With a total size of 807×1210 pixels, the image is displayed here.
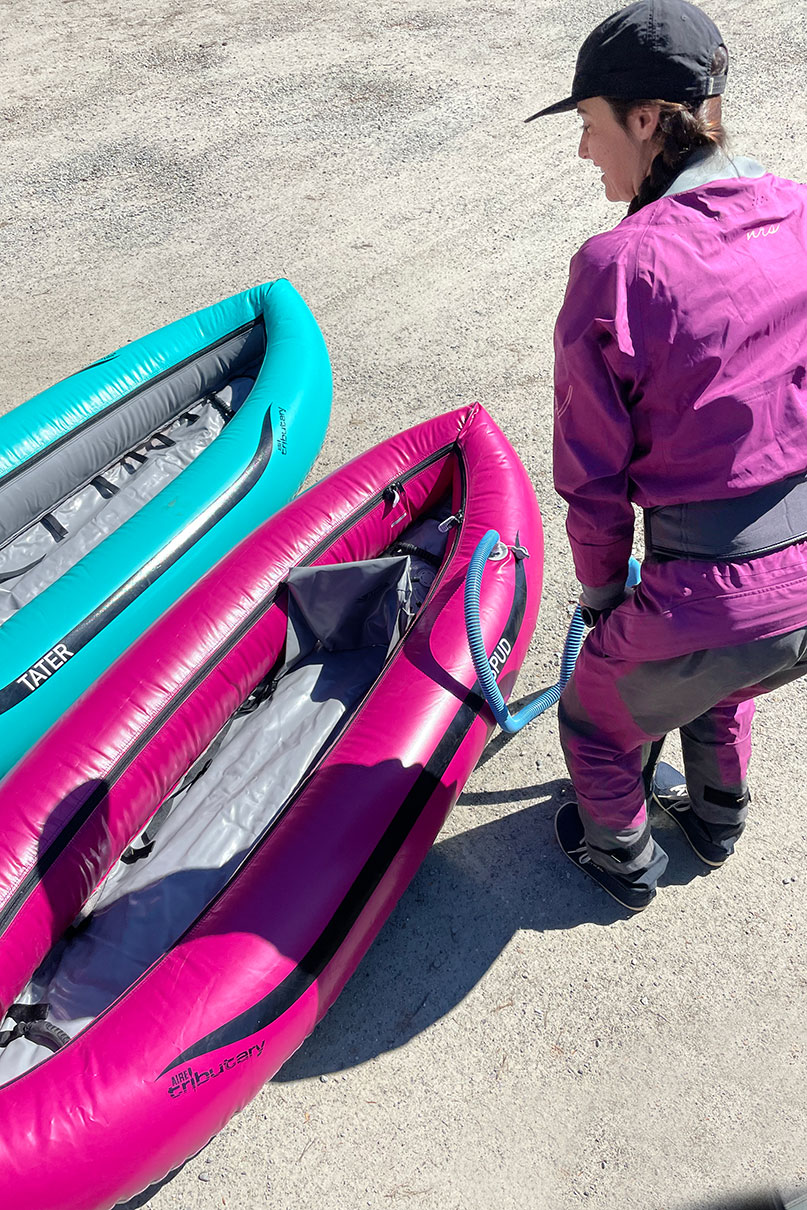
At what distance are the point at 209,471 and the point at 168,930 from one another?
1.79 m

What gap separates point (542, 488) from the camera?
436cm

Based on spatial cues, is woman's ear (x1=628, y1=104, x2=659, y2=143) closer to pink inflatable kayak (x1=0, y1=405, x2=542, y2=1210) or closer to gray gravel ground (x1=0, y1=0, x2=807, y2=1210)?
pink inflatable kayak (x1=0, y1=405, x2=542, y2=1210)

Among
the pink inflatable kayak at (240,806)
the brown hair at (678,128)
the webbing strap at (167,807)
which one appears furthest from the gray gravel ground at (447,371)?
the brown hair at (678,128)

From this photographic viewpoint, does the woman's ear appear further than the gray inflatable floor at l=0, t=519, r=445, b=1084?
No

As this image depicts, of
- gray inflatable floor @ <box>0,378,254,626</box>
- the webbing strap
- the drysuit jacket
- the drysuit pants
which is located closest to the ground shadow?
the drysuit pants

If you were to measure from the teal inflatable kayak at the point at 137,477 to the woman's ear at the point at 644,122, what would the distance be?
7.34 feet

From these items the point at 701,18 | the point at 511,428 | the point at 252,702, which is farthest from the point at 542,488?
the point at 701,18

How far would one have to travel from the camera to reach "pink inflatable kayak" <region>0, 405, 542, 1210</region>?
7.12 feet

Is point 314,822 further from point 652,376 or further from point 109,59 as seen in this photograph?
point 109,59

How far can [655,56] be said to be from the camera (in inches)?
69.4

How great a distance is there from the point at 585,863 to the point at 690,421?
5.62ft

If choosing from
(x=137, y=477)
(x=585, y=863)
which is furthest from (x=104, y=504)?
(x=585, y=863)

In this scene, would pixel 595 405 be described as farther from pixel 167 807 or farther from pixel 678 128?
pixel 167 807

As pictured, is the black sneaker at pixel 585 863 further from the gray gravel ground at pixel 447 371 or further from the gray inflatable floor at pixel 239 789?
the gray inflatable floor at pixel 239 789
